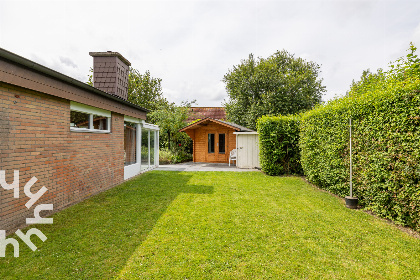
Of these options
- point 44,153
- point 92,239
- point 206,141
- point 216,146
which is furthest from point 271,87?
point 92,239

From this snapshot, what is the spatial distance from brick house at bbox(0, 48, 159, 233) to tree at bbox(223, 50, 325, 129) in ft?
48.3

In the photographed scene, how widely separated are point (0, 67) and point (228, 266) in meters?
4.62

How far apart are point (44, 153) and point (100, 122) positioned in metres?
2.47

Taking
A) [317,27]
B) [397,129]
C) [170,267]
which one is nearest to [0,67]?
[170,267]

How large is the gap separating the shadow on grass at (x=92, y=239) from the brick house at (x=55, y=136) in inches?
24.7

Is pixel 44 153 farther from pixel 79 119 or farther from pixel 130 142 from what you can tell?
pixel 130 142

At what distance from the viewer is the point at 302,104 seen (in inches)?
792

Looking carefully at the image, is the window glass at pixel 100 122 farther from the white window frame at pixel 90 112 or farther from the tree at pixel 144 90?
the tree at pixel 144 90

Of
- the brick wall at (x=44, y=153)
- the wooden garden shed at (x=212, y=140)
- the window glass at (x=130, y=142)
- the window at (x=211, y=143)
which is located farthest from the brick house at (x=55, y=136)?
the window at (x=211, y=143)

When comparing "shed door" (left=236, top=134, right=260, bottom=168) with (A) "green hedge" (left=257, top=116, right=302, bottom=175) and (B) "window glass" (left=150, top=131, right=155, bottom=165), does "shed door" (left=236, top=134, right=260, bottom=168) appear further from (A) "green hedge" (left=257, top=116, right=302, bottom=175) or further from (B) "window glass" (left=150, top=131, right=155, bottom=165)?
(B) "window glass" (left=150, top=131, right=155, bottom=165)

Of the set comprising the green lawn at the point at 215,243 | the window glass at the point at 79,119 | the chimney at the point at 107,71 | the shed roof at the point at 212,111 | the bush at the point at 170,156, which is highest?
the shed roof at the point at 212,111

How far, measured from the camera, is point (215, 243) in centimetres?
320

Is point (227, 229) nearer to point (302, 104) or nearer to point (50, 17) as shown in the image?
point (50, 17)

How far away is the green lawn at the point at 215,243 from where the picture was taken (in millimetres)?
2502
